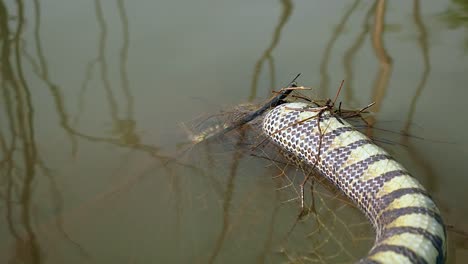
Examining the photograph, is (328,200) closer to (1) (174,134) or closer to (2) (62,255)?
(1) (174,134)

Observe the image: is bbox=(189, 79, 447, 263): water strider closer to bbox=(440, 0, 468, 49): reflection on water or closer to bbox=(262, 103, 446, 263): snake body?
bbox=(262, 103, 446, 263): snake body

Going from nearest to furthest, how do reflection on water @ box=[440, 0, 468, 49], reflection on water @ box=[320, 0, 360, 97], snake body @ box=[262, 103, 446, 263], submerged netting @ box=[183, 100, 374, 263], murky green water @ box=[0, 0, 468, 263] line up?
snake body @ box=[262, 103, 446, 263]
submerged netting @ box=[183, 100, 374, 263]
murky green water @ box=[0, 0, 468, 263]
reflection on water @ box=[320, 0, 360, 97]
reflection on water @ box=[440, 0, 468, 49]

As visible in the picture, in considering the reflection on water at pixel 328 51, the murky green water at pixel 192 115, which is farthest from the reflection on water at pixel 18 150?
the reflection on water at pixel 328 51

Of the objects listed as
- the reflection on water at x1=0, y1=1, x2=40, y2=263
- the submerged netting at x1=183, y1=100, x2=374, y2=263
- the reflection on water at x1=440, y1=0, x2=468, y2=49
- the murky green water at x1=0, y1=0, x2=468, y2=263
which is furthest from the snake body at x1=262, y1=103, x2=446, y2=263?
the reflection on water at x1=440, y1=0, x2=468, y2=49

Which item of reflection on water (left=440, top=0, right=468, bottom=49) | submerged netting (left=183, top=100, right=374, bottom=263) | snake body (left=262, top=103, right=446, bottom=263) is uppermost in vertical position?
reflection on water (left=440, top=0, right=468, bottom=49)

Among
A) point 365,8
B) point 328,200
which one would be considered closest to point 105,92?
point 328,200

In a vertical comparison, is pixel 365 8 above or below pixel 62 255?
above

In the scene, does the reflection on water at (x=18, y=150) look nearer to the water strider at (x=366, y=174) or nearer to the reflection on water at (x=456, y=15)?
the water strider at (x=366, y=174)
